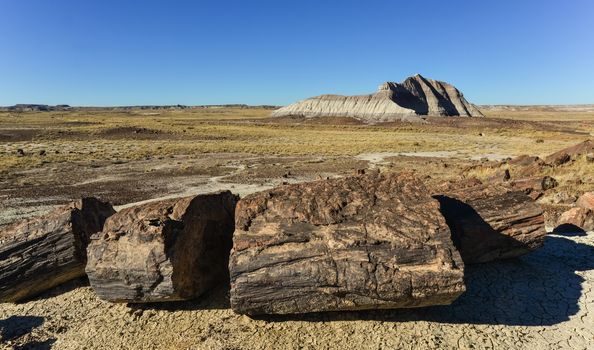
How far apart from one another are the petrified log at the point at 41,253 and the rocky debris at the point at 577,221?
1221 centimetres

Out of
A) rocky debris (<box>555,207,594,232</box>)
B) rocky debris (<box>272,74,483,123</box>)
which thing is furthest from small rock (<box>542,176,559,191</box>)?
rocky debris (<box>272,74,483,123</box>)

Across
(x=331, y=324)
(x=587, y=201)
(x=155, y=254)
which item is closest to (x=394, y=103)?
(x=587, y=201)

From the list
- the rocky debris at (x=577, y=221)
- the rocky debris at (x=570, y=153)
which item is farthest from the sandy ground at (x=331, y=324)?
the rocky debris at (x=570, y=153)

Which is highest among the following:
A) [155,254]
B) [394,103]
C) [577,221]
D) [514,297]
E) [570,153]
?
[394,103]

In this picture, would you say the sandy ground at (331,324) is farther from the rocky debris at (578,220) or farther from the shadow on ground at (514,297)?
the rocky debris at (578,220)

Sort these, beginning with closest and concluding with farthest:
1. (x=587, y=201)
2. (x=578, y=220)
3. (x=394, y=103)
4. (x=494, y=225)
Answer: (x=494, y=225)
(x=578, y=220)
(x=587, y=201)
(x=394, y=103)

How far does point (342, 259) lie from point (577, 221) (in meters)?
9.34

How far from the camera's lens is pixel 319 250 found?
Result: 604 centimetres

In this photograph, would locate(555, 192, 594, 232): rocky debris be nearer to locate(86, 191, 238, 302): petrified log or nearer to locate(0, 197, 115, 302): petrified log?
locate(86, 191, 238, 302): petrified log

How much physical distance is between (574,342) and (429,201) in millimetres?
3002

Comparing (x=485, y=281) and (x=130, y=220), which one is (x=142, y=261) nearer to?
(x=130, y=220)

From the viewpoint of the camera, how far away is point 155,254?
20.2ft

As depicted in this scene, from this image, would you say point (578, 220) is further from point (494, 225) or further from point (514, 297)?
point (514, 297)

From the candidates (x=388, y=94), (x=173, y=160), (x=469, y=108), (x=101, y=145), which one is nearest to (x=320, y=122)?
(x=388, y=94)
